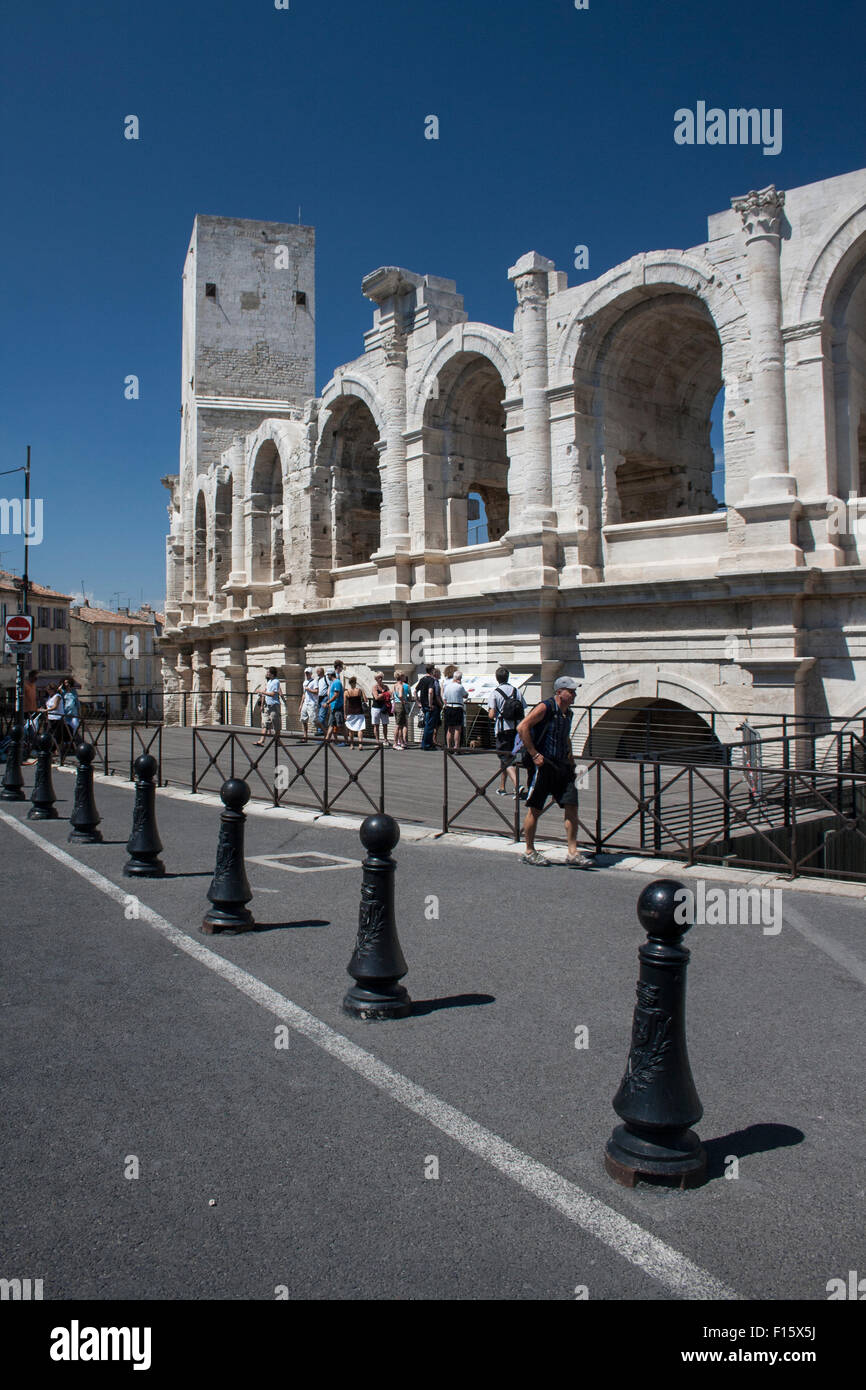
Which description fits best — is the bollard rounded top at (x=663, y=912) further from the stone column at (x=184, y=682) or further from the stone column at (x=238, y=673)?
the stone column at (x=184, y=682)

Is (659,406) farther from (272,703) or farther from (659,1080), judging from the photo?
(659,1080)

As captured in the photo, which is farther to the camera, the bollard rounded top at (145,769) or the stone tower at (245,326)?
the stone tower at (245,326)

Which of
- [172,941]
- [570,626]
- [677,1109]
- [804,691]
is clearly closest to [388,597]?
[570,626]

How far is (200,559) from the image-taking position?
36.2 m

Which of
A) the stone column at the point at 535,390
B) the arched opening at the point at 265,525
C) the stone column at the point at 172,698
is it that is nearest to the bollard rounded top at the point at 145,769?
the stone column at the point at 535,390

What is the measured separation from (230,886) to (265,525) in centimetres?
2384

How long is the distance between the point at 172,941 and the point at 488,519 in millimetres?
19590

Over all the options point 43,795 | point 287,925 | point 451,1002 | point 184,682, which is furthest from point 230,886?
point 184,682

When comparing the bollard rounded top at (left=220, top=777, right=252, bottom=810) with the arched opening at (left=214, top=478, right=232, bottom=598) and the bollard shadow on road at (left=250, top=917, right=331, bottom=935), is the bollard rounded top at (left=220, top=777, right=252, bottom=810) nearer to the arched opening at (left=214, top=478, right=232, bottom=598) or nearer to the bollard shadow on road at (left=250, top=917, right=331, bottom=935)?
the bollard shadow on road at (left=250, top=917, right=331, bottom=935)

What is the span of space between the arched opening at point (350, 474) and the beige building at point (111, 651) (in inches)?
1580

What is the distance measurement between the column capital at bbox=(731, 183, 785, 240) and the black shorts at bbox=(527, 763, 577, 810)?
10160 millimetres

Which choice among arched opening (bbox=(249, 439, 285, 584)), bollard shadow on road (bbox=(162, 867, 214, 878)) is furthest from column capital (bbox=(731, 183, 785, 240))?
arched opening (bbox=(249, 439, 285, 584))

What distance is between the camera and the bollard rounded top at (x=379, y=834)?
16.7 feet

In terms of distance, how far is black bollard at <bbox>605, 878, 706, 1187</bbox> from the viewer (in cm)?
332
